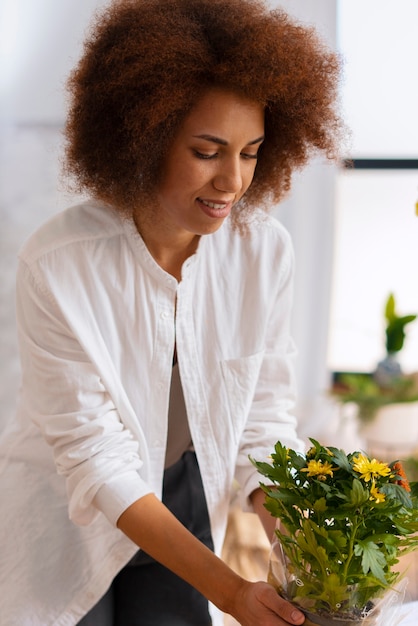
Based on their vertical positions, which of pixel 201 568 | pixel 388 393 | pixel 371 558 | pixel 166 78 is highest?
pixel 166 78

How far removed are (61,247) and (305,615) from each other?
78 cm

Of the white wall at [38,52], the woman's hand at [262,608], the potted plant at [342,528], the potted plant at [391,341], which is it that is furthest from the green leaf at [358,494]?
the potted plant at [391,341]

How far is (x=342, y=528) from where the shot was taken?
1.08m

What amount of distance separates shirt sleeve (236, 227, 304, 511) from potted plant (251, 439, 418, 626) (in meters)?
0.58

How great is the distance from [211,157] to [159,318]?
1.13ft

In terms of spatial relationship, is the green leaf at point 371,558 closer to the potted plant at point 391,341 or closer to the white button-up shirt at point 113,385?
the white button-up shirt at point 113,385

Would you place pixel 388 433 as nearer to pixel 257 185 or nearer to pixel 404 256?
pixel 404 256

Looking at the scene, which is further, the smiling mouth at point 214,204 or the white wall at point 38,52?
the white wall at point 38,52

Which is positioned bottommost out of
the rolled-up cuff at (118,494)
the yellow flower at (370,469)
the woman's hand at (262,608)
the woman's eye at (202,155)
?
the woman's hand at (262,608)

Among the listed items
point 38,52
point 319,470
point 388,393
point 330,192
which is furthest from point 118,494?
point 330,192

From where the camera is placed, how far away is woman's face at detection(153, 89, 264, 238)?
1.44 metres

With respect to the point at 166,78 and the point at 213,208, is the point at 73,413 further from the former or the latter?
the point at 166,78

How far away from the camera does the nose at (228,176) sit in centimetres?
146

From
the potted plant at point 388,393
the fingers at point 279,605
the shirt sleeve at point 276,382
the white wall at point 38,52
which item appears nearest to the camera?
the fingers at point 279,605
